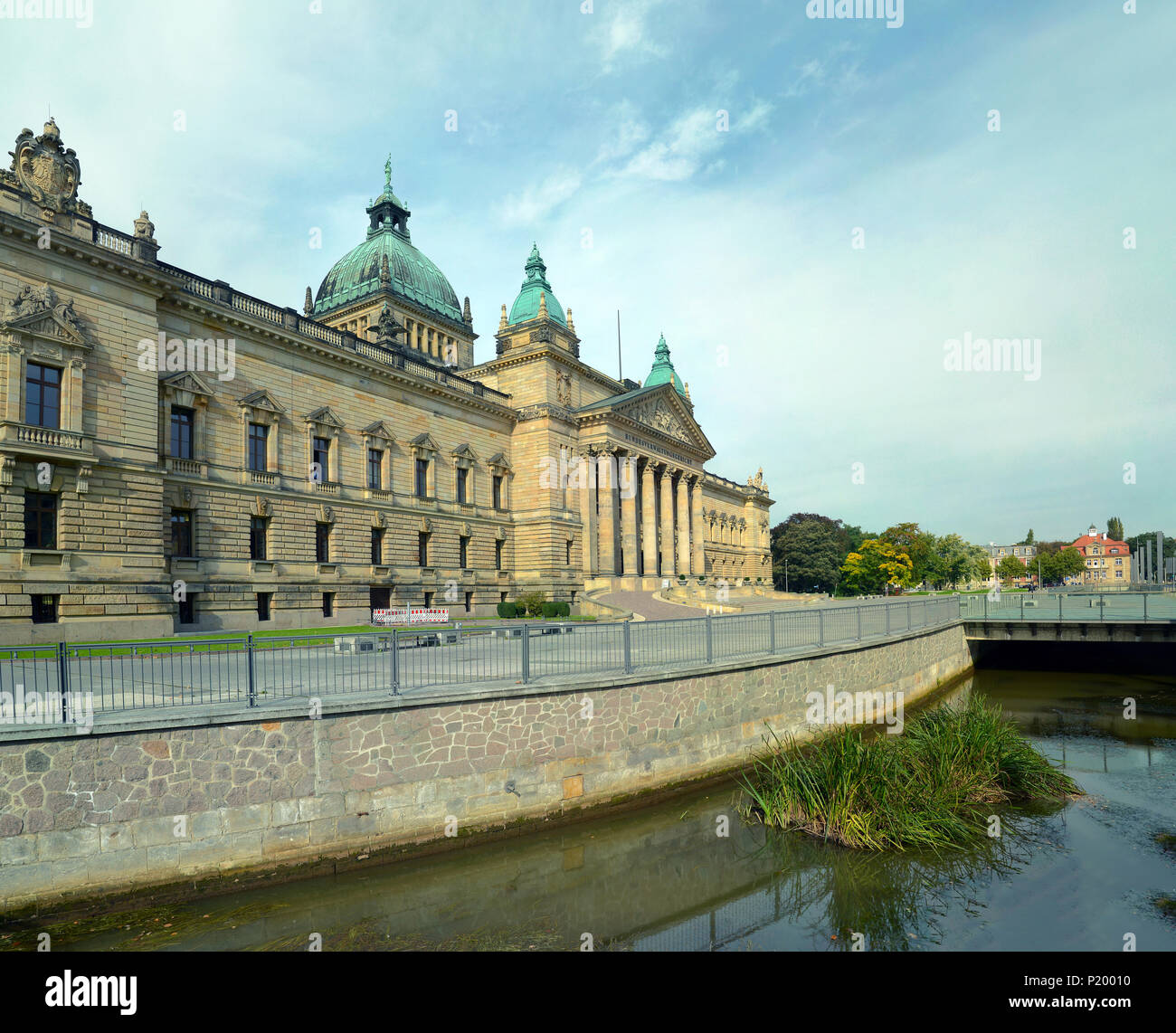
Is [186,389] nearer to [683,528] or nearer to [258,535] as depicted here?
[258,535]

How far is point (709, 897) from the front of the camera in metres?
9.45

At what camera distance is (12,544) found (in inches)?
832

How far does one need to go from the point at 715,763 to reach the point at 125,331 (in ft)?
83.1

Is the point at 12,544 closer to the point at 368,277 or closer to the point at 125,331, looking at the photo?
the point at 125,331

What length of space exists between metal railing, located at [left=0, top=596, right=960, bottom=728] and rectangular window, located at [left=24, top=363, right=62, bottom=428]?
11166 millimetres

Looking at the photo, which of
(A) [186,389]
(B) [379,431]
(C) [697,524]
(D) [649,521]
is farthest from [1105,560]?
Answer: (A) [186,389]

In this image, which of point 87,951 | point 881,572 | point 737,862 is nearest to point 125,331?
point 87,951

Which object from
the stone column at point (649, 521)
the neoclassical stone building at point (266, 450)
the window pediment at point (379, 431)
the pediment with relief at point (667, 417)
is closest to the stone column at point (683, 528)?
the pediment with relief at point (667, 417)

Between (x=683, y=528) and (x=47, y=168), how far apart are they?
52768 mm

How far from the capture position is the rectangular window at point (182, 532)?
2684cm

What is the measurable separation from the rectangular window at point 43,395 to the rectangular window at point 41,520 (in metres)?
2.41

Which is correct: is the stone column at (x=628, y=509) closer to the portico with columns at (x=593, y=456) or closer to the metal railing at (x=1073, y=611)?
the portico with columns at (x=593, y=456)

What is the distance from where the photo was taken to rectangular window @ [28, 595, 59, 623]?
2161 cm
